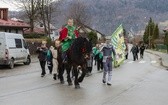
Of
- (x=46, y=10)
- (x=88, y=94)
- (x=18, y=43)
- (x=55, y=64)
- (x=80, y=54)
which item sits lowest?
(x=88, y=94)

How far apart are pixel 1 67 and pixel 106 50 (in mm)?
14468

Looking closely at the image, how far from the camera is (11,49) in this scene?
29609mm

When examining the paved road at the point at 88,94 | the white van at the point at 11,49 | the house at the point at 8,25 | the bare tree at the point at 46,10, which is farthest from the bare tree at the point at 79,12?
the paved road at the point at 88,94

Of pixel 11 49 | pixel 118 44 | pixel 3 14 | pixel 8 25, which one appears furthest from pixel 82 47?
pixel 3 14

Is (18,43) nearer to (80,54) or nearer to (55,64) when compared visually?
(55,64)

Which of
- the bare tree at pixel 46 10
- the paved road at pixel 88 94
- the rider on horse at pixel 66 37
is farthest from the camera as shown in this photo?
the bare tree at pixel 46 10

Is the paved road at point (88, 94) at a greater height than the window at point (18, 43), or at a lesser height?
lesser

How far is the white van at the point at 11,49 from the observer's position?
2873cm

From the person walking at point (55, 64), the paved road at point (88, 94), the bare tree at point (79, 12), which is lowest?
the paved road at point (88, 94)

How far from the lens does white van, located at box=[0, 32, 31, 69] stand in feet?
94.3

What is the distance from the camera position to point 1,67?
3052 cm

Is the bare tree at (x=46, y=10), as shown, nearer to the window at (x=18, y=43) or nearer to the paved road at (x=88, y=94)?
the window at (x=18, y=43)

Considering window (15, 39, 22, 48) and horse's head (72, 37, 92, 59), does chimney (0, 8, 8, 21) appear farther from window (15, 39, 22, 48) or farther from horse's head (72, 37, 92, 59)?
horse's head (72, 37, 92, 59)

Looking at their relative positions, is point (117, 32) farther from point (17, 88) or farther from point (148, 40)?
point (148, 40)
